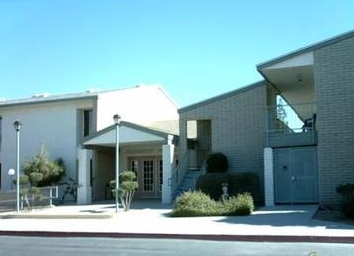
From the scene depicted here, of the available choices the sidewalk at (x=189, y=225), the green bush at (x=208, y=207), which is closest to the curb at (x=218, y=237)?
the sidewalk at (x=189, y=225)

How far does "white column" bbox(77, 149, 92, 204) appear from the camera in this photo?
2905 centimetres

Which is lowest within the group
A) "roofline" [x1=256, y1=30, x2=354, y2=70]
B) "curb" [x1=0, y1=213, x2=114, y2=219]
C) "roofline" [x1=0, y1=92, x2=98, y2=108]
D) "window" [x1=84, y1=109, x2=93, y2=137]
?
"curb" [x1=0, y1=213, x2=114, y2=219]

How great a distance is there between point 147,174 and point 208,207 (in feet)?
42.5

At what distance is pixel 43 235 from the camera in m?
16.8

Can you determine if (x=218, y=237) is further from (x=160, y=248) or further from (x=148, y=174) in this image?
(x=148, y=174)

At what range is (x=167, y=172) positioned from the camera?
88.5 ft

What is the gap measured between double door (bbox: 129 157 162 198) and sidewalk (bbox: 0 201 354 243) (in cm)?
939

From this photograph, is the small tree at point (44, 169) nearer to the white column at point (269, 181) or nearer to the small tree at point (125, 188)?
the small tree at point (125, 188)

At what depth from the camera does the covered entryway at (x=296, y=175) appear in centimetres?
2286

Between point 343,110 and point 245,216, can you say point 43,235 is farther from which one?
point 343,110

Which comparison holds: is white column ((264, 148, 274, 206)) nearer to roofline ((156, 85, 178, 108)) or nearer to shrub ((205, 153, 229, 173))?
shrub ((205, 153, 229, 173))

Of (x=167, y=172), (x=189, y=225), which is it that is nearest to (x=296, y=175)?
(x=167, y=172)

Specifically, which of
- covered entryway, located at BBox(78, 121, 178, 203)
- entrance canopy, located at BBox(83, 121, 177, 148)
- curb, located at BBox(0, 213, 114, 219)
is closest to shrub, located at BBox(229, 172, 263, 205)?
covered entryway, located at BBox(78, 121, 178, 203)

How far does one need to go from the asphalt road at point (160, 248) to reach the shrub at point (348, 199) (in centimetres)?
464
